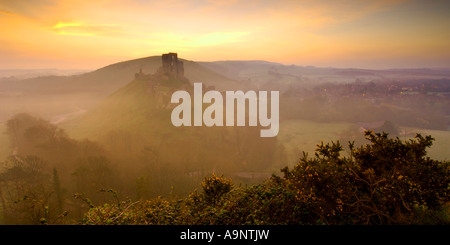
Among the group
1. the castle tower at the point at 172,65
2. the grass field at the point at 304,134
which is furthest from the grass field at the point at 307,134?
the castle tower at the point at 172,65

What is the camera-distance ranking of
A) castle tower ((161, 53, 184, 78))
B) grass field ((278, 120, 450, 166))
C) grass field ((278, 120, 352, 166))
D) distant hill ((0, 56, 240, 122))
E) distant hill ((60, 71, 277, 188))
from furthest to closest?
distant hill ((0, 56, 240, 122)) < castle tower ((161, 53, 184, 78)) < grass field ((278, 120, 352, 166)) < grass field ((278, 120, 450, 166)) < distant hill ((60, 71, 277, 188))

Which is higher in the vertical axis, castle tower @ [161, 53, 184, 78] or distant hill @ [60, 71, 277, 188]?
castle tower @ [161, 53, 184, 78]

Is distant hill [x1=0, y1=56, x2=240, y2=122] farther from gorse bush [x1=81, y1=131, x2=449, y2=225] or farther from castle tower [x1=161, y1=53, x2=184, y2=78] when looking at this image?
gorse bush [x1=81, y1=131, x2=449, y2=225]

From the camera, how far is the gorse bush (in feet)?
17.3

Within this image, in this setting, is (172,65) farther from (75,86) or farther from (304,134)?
(75,86)

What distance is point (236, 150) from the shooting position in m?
73.5

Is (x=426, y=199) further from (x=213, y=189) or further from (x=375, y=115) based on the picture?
(x=375, y=115)

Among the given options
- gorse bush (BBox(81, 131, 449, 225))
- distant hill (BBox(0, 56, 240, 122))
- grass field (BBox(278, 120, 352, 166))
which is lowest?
grass field (BBox(278, 120, 352, 166))

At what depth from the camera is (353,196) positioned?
5805 mm

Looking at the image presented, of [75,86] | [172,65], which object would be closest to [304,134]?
[172,65]

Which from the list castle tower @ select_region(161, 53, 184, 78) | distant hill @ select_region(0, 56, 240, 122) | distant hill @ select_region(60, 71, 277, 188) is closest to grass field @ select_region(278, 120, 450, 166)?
distant hill @ select_region(60, 71, 277, 188)

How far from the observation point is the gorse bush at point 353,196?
5273 millimetres

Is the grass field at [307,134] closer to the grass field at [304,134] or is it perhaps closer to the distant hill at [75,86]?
the grass field at [304,134]

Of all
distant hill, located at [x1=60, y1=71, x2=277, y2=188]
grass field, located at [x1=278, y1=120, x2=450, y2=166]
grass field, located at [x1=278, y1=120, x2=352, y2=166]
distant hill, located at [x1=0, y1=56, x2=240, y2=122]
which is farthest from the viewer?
distant hill, located at [x1=0, y1=56, x2=240, y2=122]
